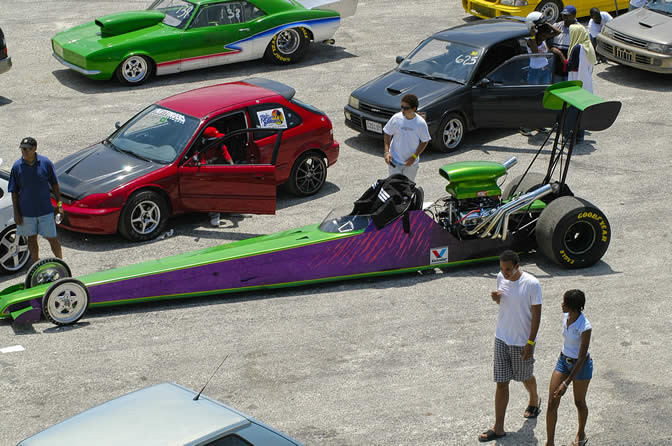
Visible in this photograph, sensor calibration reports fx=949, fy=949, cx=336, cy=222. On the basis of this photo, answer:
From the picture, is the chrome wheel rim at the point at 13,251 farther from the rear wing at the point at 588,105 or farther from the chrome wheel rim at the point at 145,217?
the rear wing at the point at 588,105

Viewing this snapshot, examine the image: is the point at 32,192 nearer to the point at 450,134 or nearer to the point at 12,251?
→ the point at 12,251

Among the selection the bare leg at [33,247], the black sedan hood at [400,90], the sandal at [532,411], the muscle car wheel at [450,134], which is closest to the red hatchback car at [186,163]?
the bare leg at [33,247]

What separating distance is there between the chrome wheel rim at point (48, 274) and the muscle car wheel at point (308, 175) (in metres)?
4.28

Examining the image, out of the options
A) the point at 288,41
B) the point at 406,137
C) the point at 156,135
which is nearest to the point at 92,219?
the point at 156,135

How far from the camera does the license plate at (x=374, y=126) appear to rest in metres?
14.6

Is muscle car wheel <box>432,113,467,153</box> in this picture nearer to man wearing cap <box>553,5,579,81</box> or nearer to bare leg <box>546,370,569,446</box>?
man wearing cap <box>553,5,579,81</box>

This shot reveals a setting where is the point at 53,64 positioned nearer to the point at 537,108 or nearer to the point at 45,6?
the point at 45,6

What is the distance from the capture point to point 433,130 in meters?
14.7

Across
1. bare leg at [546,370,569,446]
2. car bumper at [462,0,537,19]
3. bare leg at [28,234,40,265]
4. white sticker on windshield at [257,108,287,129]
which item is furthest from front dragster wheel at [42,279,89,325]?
car bumper at [462,0,537,19]

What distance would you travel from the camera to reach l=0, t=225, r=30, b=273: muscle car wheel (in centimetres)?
1049

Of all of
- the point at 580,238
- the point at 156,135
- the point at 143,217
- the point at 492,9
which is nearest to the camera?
the point at 580,238

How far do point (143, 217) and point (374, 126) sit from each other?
4.56 meters

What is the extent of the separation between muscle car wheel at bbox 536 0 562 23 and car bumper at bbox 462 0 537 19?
25cm

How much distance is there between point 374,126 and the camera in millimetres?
14719
